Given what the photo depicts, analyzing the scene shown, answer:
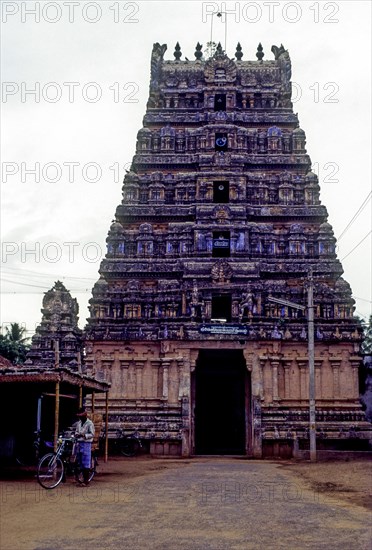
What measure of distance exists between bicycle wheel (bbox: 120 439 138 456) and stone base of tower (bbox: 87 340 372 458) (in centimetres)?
61

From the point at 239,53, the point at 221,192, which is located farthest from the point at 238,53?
the point at 221,192

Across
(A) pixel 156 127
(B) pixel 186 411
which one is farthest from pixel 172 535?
(A) pixel 156 127

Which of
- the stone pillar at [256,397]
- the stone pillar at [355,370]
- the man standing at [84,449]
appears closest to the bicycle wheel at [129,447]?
the stone pillar at [256,397]

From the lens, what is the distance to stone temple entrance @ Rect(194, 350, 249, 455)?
40531 mm

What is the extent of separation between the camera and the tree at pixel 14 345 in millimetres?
69188

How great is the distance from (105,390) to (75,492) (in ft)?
33.0

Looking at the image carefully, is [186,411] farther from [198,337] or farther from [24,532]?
[24,532]

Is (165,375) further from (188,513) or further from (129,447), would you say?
(188,513)

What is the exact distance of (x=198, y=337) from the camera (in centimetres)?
3388

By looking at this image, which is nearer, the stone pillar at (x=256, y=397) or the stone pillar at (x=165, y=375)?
the stone pillar at (x=256, y=397)

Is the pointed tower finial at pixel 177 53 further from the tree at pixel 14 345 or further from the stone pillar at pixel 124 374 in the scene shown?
the tree at pixel 14 345

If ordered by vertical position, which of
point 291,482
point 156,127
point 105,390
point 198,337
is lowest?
point 291,482

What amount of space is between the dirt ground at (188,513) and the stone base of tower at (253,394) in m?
10.9

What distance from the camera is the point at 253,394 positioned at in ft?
110
